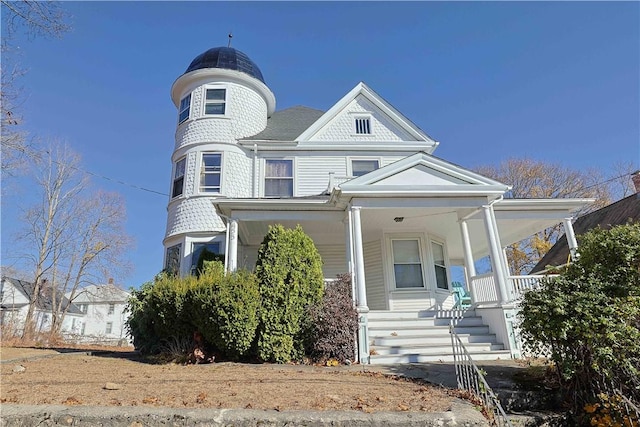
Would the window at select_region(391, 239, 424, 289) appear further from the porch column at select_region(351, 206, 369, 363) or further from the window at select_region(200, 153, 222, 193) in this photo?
the window at select_region(200, 153, 222, 193)

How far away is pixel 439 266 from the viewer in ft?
39.2

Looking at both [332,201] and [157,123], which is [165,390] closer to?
[332,201]

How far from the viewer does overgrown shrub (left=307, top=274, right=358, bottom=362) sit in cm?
705

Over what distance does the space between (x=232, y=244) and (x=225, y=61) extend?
861 cm

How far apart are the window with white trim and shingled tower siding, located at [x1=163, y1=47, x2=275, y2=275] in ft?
13.0

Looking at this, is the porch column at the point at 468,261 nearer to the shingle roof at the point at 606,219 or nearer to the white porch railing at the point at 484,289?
the white porch railing at the point at 484,289

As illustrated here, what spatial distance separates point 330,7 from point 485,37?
16.8 ft

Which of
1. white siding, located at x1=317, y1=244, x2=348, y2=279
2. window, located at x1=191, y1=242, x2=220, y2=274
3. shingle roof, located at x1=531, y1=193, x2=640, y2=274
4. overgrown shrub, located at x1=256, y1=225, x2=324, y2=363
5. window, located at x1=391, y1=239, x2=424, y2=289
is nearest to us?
overgrown shrub, located at x1=256, y1=225, x2=324, y2=363

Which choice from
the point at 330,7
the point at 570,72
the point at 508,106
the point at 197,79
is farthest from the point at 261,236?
the point at 508,106

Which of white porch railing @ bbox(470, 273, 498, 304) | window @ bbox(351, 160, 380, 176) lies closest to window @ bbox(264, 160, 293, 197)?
window @ bbox(351, 160, 380, 176)

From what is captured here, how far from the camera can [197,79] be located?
1394cm

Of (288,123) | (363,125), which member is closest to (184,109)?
(288,123)

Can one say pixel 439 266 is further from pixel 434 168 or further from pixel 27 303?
pixel 27 303

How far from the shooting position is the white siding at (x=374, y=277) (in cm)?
1154
